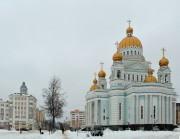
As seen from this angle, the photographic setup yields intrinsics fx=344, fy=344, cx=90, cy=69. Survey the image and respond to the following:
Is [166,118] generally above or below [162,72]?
below

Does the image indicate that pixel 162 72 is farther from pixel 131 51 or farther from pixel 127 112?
pixel 127 112

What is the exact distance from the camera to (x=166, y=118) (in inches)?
3066

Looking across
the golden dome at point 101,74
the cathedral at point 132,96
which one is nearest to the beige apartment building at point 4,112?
the cathedral at point 132,96

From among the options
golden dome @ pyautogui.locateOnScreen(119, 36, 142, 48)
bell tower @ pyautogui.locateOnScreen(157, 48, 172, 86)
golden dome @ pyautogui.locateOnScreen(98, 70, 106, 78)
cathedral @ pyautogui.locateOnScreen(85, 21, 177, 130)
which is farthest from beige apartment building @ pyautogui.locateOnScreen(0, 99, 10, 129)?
bell tower @ pyautogui.locateOnScreen(157, 48, 172, 86)

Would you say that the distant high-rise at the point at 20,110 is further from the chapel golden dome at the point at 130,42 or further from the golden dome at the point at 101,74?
the chapel golden dome at the point at 130,42

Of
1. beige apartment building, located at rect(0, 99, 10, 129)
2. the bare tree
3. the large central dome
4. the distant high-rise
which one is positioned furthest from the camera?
beige apartment building, located at rect(0, 99, 10, 129)

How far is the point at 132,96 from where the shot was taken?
77.6 m

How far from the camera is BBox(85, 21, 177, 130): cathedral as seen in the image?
75.8 meters

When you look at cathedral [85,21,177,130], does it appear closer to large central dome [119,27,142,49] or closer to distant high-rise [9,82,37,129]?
large central dome [119,27,142,49]

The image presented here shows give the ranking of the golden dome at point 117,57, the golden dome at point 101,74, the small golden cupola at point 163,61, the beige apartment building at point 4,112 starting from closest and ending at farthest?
the golden dome at point 117,57
the small golden cupola at point 163,61
the golden dome at point 101,74
the beige apartment building at point 4,112

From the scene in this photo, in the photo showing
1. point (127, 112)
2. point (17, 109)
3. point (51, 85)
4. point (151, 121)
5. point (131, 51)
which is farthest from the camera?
point (17, 109)

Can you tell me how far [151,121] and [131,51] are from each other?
77.5 ft

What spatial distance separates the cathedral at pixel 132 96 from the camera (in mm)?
75750

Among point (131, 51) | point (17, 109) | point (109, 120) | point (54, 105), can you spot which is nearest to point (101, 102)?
point (109, 120)
